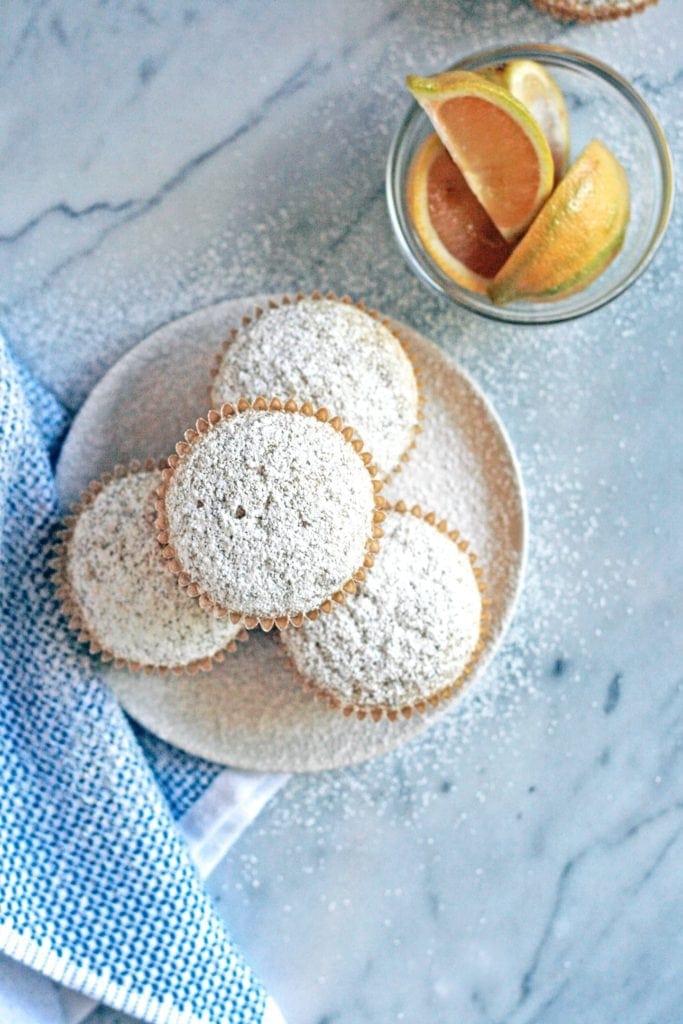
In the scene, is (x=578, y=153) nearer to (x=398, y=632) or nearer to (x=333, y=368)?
(x=333, y=368)

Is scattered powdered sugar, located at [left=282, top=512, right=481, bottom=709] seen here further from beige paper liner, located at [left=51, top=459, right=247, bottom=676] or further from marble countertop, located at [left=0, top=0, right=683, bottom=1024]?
marble countertop, located at [left=0, top=0, right=683, bottom=1024]

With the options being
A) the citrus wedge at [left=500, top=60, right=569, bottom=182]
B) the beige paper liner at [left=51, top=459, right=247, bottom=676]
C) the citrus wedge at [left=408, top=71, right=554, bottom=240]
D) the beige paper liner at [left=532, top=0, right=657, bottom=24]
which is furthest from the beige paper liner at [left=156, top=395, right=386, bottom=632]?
the beige paper liner at [left=532, top=0, right=657, bottom=24]

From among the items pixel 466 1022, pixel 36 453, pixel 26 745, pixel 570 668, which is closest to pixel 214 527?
pixel 36 453

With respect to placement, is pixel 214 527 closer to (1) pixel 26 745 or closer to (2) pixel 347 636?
(2) pixel 347 636

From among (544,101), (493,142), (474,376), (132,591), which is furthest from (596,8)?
(132,591)

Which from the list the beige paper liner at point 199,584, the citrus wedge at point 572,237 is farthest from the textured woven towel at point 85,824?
the citrus wedge at point 572,237

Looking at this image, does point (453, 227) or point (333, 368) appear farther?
point (453, 227)

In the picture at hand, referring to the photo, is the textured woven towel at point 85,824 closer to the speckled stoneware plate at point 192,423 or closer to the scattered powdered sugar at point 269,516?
the speckled stoneware plate at point 192,423
